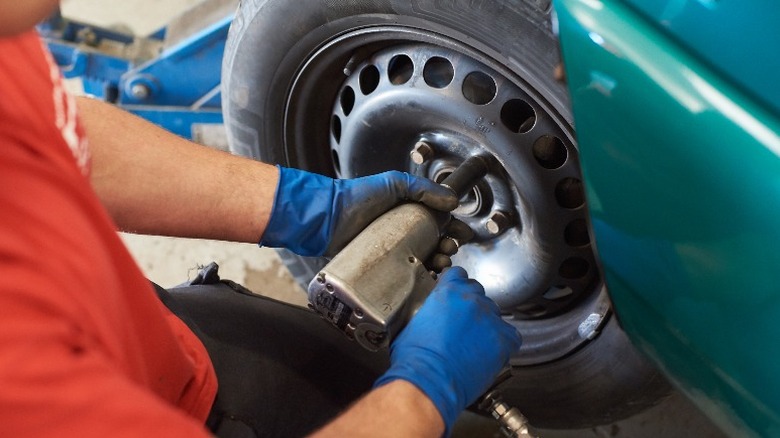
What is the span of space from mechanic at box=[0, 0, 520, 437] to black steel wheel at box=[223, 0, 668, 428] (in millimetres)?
157

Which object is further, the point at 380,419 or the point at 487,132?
the point at 487,132

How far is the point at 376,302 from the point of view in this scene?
97 centimetres

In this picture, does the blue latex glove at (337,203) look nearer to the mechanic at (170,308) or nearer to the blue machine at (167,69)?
the mechanic at (170,308)

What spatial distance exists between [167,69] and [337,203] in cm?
103

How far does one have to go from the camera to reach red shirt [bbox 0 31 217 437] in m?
0.52

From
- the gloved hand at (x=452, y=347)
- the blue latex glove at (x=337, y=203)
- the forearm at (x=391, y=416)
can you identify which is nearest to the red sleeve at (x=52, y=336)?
the forearm at (x=391, y=416)

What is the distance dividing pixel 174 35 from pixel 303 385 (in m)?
1.33

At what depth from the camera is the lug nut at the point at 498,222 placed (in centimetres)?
126

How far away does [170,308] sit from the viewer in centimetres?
109

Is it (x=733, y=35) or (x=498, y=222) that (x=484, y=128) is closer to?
(x=498, y=222)

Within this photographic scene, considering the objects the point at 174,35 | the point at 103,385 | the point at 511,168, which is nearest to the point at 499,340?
the point at 511,168

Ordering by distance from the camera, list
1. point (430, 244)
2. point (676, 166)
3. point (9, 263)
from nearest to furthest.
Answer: point (9, 263) → point (676, 166) → point (430, 244)

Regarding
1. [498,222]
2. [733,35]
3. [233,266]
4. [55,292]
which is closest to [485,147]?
[498,222]

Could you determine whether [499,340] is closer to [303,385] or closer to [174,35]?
[303,385]
